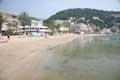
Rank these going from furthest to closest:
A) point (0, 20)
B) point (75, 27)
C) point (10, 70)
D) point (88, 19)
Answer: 1. point (88, 19)
2. point (75, 27)
3. point (0, 20)
4. point (10, 70)

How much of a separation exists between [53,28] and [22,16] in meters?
11.4

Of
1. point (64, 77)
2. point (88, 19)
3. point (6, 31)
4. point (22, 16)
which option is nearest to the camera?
point (64, 77)

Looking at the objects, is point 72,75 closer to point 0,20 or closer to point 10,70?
point 10,70

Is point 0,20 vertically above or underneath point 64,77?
above

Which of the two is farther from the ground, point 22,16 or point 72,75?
point 22,16

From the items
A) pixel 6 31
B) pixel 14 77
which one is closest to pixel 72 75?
pixel 14 77

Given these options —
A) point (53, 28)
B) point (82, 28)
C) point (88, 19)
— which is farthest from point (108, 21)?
point (53, 28)

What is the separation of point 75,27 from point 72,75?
126294 mm

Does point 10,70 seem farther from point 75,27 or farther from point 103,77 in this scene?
point 75,27

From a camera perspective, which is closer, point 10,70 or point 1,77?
point 1,77

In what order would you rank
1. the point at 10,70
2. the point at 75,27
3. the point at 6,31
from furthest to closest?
the point at 75,27 < the point at 6,31 < the point at 10,70

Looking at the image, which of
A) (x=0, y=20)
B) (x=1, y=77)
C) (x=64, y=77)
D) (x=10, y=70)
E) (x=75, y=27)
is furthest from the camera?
(x=75, y=27)

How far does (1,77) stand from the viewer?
11.3 metres

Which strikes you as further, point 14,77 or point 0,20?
point 0,20
